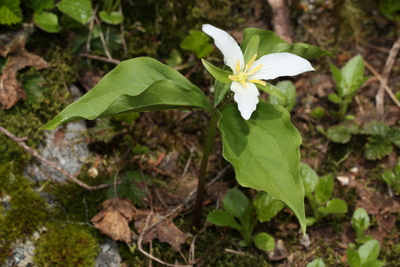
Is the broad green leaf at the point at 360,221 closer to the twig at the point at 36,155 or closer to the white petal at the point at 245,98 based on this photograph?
the white petal at the point at 245,98

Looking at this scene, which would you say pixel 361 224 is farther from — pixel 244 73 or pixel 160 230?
pixel 244 73

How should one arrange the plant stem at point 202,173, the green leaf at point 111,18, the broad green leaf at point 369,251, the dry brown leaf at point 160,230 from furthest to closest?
the green leaf at point 111,18 → the dry brown leaf at point 160,230 → the broad green leaf at point 369,251 → the plant stem at point 202,173

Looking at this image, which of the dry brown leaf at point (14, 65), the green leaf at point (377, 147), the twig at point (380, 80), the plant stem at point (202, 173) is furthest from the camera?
the twig at point (380, 80)

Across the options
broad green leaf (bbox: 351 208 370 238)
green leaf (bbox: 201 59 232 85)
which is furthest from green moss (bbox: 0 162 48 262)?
broad green leaf (bbox: 351 208 370 238)

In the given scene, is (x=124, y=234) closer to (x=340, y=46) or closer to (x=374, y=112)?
(x=374, y=112)

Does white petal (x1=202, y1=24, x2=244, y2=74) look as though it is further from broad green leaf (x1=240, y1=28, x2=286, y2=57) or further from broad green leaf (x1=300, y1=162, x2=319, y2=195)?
broad green leaf (x1=300, y1=162, x2=319, y2=195)

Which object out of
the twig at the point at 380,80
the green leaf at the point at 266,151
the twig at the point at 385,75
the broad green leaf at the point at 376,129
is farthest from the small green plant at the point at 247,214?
the twig at the point at 380,80
